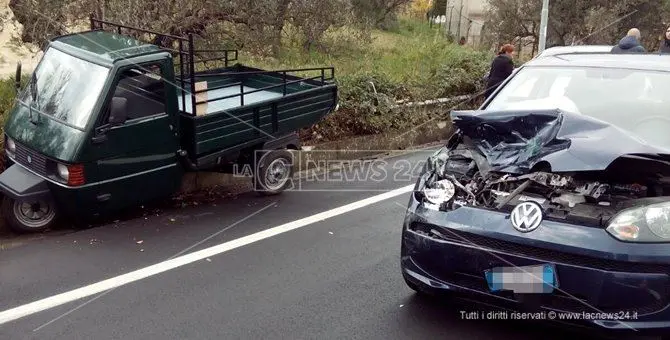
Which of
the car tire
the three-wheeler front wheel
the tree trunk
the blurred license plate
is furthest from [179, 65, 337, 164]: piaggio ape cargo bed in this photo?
the blurred license plate

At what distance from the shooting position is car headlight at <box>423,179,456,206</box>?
3.84 metres

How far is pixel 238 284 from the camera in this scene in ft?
15.2

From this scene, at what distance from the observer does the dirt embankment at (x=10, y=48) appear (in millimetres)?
8703

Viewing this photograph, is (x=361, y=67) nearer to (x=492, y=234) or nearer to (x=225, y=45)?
(x=225, y=45)

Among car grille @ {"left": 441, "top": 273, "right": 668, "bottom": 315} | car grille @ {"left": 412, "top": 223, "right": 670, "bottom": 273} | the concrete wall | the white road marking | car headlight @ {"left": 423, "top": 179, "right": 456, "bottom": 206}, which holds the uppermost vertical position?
the concrete wall

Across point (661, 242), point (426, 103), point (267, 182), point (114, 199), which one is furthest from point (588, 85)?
point (426, 103)

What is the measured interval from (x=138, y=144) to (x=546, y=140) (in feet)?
12.8

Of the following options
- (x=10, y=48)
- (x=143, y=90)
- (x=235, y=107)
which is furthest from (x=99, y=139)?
(x=10, y=48)

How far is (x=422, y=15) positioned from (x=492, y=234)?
1471 inches

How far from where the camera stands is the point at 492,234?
135 inches

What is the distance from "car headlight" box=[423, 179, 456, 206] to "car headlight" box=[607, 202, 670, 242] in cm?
101

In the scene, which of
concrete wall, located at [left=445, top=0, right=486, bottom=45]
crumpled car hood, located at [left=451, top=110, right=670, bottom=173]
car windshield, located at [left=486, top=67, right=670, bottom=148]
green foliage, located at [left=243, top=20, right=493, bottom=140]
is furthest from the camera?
concrete wall, located at [left=445, top=0, right=486, bottom=45]

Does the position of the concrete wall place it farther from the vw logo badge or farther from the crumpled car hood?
the vw logo badge

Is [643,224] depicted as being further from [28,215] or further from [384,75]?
[384,75]
